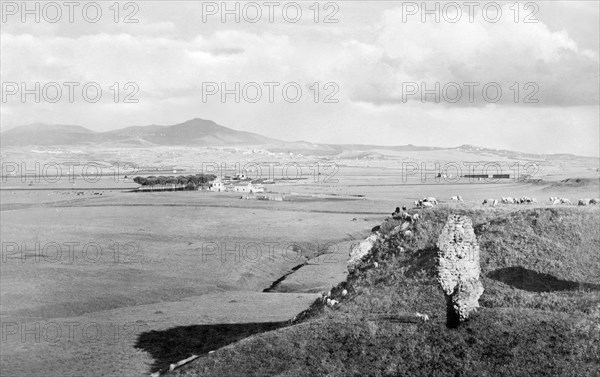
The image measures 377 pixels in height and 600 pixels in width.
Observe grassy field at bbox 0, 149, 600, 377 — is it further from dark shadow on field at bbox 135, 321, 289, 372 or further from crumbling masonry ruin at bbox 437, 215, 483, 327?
crumbling masonry ruin at bbox 437, 215, 483, 327

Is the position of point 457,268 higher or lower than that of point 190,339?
higher

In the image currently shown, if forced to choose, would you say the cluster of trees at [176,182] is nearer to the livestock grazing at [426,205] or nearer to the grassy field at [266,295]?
the grassy field at [266,295]

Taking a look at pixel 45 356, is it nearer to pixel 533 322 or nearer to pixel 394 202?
pixel 533 322

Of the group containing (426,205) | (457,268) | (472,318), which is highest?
(426,205)

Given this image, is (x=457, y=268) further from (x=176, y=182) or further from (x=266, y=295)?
(x=176, y=182)

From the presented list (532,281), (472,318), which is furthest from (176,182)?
(472,318)

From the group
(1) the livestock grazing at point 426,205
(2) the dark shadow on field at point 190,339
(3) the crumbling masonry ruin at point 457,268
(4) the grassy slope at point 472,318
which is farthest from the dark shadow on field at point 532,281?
(2) the dark shadow on field at point 190,339
